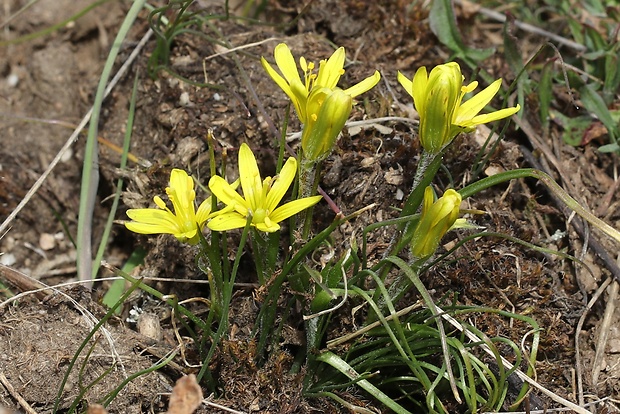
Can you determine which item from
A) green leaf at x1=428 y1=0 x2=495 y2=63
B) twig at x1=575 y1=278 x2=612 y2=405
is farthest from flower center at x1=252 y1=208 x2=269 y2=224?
green leaf at x1=428 y1=0 x2=495 y2=63

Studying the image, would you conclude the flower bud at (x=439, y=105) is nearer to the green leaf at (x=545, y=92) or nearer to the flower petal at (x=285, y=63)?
the flower petal at (x=285, y=63)

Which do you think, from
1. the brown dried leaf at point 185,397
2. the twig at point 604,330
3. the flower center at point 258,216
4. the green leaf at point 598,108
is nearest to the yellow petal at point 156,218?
the flower center at point 258,216

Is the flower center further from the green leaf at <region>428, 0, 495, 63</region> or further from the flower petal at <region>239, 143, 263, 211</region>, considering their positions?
the green leaf at <region>428, 0, 495, 63</region>

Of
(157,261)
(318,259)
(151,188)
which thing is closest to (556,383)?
(318,259)

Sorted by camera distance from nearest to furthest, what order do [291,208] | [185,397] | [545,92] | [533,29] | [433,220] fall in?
[185,397], [433,220], [291,208], [545,92], [533,29]

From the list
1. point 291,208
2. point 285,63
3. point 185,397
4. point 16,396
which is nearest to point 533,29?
point 285,63

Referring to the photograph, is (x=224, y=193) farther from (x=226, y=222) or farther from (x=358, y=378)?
(x=358, y=378)
